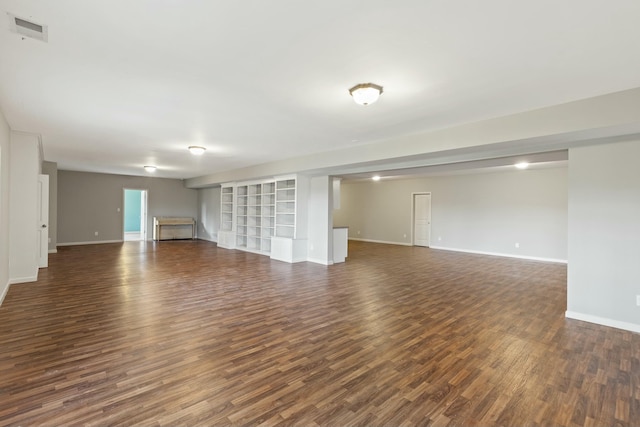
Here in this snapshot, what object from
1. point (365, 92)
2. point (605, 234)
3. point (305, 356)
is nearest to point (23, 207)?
point (305, 356)

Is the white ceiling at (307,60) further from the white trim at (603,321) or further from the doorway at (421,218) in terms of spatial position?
the doorway at (421,218)

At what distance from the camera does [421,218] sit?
35.4ft

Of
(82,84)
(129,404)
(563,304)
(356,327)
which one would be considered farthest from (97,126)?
(563,304)

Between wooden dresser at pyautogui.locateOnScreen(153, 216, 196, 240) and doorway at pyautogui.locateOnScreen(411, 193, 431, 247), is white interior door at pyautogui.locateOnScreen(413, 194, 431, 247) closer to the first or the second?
doorway at pyautogui.locateOnScreen(411, 193, 431, 247)

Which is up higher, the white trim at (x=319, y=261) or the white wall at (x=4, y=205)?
the white wall at (x=4, y=205)

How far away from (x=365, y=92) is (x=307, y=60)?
675mm

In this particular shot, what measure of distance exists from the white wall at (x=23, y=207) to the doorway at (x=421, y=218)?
32.4 feet

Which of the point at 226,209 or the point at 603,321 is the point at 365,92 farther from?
the point at 226,209

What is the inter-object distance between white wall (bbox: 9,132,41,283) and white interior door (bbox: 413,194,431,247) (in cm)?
995

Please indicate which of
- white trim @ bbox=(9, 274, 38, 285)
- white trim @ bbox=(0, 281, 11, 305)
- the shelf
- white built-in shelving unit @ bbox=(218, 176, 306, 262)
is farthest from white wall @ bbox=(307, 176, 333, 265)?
white trim @ bbox=(0, 281, 11, 305)

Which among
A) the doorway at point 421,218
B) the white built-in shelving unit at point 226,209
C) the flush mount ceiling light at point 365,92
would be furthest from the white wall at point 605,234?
the white built-in shelving unit at point 226,209

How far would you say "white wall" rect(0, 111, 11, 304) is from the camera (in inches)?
156

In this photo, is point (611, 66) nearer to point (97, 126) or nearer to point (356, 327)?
point (356, 327)

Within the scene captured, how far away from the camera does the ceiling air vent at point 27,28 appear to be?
1940 mm
